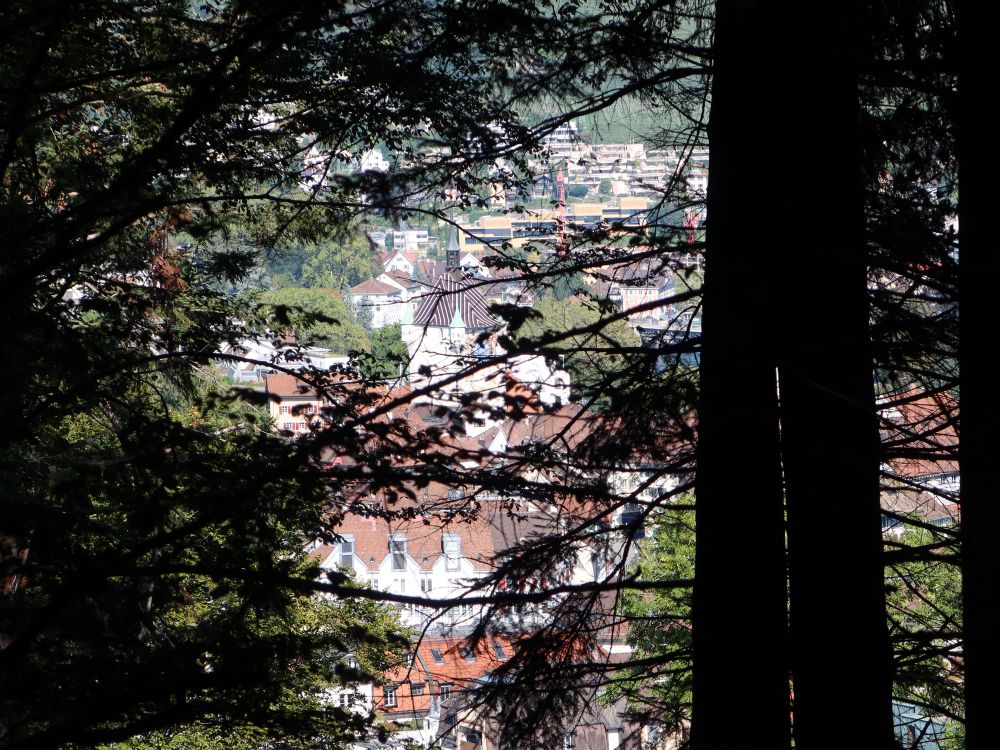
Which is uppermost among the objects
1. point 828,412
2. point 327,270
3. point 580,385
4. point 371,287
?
point 371,287

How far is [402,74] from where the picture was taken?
4352 mm

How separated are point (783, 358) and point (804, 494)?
515 mm

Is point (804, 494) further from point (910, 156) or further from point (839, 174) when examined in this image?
point (910, 156)

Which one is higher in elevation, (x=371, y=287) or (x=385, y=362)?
(x=371, y=287)

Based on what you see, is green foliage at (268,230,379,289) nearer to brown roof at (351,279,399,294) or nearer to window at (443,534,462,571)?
brown roof at (351,279,399,294)

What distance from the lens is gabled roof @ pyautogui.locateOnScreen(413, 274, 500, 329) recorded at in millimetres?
4211

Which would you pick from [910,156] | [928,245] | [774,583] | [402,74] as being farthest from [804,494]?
[402,74]

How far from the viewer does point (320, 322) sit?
12.7ft

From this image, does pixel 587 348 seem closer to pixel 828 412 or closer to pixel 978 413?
pixel 828 412

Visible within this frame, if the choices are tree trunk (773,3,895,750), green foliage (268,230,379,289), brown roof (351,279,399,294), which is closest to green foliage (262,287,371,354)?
tree trunk (773,3,895,750)

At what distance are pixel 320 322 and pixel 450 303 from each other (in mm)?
882

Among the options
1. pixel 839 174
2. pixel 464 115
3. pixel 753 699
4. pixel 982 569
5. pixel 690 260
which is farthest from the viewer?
pixel 464 115

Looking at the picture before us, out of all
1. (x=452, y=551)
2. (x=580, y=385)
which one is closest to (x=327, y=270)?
(x=452, y=551)

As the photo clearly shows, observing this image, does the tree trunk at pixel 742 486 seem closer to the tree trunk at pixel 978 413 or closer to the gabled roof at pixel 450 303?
the tree trunk at pixel 978 413
